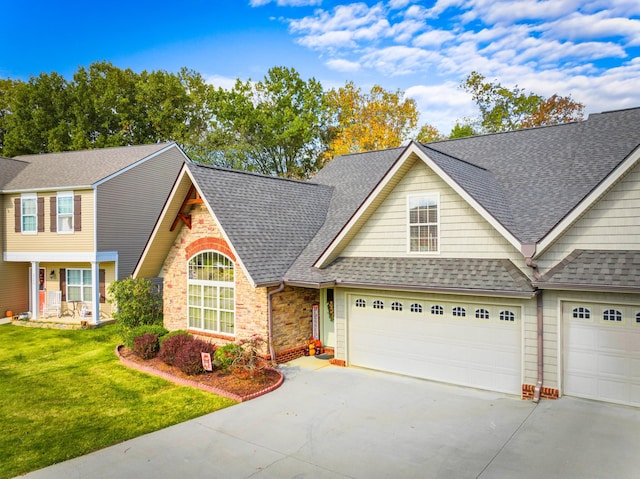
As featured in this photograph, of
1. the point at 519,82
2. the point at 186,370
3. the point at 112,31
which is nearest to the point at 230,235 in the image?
the point at 186,370

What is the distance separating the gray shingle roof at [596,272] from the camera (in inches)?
347

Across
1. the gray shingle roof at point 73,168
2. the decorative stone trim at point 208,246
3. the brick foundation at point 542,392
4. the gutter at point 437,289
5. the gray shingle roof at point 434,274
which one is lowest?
the brick foundation at point 542,392

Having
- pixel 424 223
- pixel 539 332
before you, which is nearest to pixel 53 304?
pixel 424 223

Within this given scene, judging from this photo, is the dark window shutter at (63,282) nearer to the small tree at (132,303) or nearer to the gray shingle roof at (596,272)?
the small tree at (132,303)

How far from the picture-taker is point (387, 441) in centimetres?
805

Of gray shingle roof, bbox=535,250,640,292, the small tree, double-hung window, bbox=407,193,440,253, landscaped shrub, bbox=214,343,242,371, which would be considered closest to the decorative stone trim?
the small tree

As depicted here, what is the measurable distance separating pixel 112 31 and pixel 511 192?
28696 mm

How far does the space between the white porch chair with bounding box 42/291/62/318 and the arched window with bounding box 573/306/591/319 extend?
22.1 metres

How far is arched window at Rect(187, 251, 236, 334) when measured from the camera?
14164mm

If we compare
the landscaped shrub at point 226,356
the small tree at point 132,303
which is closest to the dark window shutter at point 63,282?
the small tree at point 132,303

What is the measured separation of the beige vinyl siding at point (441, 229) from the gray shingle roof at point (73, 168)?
13.9 m

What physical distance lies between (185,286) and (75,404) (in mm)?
5722

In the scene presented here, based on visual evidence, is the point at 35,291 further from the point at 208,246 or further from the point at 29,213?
the point at 208,246

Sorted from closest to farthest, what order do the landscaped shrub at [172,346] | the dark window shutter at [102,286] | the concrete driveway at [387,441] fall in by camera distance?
1. the concrete driveway at [387,441]
2. the landscaped shrub at [172,346]
3. the dark window shutter at [102,286]
